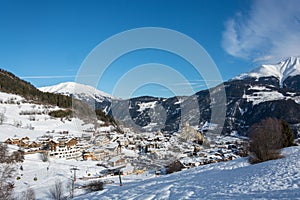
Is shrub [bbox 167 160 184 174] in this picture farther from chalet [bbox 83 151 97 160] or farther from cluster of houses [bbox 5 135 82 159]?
cluster of houses [bbox 5 135 82 159]

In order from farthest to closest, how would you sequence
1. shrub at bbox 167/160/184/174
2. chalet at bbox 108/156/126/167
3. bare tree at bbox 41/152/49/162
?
bare tree at bbox 41/152/49/162, chalet at bbox 108/156/126/167, shrub at bbox 167/160/184/174

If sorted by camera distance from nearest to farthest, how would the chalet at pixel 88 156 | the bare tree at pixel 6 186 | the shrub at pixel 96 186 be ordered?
the bare tree at pixel 6 186 < the shrub at pixel 96 186 < the chalet at pixel 88 156

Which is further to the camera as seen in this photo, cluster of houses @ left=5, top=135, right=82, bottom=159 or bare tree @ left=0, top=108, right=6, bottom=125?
bare tree @ left=0, top=108, right=6, bottom=125

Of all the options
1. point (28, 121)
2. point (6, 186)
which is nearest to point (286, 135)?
point (6, 186)

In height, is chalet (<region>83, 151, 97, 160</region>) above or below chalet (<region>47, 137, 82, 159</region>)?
below

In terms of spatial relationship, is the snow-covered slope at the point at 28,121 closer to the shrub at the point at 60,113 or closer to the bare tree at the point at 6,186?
the shrub at the point at 60,113

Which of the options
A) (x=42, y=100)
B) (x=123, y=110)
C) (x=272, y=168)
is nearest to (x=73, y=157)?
(x=272, y=168)

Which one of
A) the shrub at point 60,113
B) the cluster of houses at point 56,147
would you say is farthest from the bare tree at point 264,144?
the shrub at point 60,113

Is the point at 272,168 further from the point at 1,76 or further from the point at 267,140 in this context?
the point at 1,76

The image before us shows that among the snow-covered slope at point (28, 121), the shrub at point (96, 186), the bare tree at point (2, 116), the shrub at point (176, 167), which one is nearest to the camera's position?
the shrub at point (96, 186)

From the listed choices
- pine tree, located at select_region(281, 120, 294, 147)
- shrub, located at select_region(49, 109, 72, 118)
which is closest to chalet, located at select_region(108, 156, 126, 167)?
pine tree, located at select_region(281, 120, 294, 147)

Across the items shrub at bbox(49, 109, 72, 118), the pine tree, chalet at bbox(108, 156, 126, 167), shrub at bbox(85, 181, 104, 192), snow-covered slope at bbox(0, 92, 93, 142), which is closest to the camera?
shrub at bbox(85, 181, 104, 192)

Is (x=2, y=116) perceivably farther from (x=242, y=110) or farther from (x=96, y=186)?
(x=242, y=110)

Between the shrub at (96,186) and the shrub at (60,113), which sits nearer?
the shrub at (96,186)
